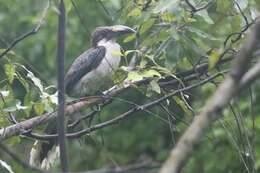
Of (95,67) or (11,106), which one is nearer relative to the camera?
(11,106)

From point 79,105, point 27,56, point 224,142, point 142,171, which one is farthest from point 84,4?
point 142,171

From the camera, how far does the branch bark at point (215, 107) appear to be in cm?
181

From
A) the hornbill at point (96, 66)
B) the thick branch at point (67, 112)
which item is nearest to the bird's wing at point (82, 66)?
the hornbill at point (96, 66)

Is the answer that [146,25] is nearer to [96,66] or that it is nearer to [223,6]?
[223,6]

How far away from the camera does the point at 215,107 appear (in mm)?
1853

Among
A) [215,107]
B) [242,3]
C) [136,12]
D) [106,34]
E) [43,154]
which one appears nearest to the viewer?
[215,107]

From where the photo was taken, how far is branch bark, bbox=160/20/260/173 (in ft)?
5.93

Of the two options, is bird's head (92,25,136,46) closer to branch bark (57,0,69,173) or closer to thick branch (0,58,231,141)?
thick branch (0,58,231,141)

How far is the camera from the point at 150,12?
3990 millimetres

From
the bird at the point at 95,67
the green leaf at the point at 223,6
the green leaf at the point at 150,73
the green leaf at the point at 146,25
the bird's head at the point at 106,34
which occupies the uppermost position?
the green leaf at the point at 146,25

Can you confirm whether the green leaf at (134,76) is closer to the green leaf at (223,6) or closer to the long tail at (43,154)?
the green leaf at (223,6)

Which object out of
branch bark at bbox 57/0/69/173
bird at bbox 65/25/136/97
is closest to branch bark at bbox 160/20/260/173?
branch bark at bbox 57/0/69/173

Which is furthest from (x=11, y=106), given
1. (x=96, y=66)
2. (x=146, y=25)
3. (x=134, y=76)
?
(x=96, y=66)

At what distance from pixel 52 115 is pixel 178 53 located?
2.61 ft
